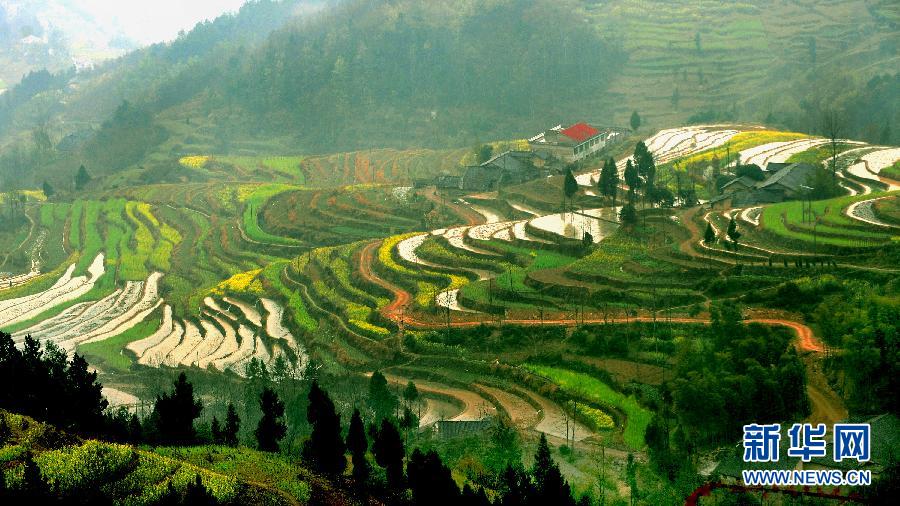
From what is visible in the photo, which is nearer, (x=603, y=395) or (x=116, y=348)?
(x=603, y=395)

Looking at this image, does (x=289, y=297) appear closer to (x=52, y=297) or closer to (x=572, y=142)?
(x=52, y=297)

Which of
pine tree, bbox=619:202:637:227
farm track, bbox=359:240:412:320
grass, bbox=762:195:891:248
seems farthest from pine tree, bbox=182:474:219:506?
pine tree, bbox=619:202:637:227

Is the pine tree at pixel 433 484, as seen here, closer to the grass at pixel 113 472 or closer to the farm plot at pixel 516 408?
the grass at pixel 113 472

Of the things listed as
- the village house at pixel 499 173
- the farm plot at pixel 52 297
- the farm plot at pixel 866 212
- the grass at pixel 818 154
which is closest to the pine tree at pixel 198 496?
the farm plot at pixel 866 212

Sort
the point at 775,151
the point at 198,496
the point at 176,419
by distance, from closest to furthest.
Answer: the point at 198,496
the point at 176,419
the point at 775,151

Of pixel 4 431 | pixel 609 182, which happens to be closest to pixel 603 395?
pixel 4 431

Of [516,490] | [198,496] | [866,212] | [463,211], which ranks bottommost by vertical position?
[516,490]
